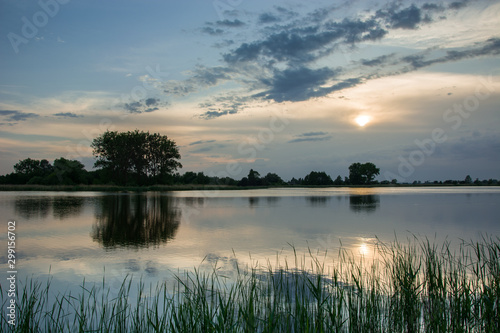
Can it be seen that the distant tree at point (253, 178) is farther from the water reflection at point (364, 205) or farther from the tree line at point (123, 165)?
the water reflection at point (364, 205)

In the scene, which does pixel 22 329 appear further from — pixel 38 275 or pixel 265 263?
pixel 265 263

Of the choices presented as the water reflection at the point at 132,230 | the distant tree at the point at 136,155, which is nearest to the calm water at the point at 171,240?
the water reflection at the point at 132,230

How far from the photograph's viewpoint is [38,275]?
721 cm

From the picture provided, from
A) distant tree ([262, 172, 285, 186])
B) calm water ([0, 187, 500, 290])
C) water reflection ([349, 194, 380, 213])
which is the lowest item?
calm water ([0, 187, 500, 290])

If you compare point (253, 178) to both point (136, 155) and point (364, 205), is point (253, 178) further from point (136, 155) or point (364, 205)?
point (364, 205)

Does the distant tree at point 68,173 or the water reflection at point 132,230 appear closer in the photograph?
the water reflection at point 132,230

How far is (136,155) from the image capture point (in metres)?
64.4

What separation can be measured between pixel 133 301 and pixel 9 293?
2.07 metres

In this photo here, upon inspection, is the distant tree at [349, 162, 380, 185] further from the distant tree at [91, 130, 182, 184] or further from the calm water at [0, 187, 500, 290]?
the calm water at [0, 187, 500, 290]

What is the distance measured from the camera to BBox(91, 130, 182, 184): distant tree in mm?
62469

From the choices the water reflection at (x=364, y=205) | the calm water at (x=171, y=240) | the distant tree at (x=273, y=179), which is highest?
the distant tree at (x=273, y=179)

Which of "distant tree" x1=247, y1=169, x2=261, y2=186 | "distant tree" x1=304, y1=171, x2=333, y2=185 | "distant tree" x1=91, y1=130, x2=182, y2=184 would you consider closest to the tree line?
"distant tree" x1=91, y1=130, x2=182, y2=184

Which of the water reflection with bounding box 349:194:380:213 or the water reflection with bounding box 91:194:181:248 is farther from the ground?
the water reflection with bounding box 349:194:380:213

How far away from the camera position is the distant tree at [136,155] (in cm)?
6247
